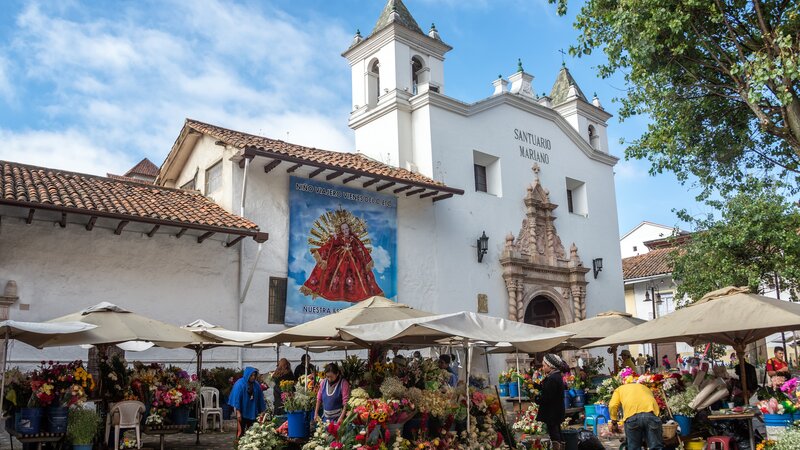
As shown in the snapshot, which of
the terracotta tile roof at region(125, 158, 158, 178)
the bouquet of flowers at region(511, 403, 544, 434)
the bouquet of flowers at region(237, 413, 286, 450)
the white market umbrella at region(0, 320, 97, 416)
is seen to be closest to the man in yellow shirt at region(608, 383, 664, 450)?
the bouquet of flowers at region(511, 403, 544, 434)

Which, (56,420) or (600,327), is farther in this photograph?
(600,327)

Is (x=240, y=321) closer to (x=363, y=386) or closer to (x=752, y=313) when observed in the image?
(x=363, y=386)

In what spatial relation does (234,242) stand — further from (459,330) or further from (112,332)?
(459,330)

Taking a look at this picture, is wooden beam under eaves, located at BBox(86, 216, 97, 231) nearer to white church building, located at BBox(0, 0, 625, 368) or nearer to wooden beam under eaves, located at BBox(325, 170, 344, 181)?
white church building, located at BBox(0, 0, 625, 368)

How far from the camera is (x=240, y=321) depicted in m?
14.9

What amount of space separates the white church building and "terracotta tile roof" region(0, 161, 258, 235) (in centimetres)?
5

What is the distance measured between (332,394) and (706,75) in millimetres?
9327

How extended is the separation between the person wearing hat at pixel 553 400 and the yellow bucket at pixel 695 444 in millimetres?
1686

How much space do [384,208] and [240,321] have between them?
4851mm

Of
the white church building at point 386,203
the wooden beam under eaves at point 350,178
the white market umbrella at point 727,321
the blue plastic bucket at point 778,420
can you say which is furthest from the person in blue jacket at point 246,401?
the blue plastic bucket at point 778,420

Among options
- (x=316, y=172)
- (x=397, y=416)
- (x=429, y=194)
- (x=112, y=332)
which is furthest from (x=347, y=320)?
(x=429, y=194)

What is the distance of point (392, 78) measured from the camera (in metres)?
20.1

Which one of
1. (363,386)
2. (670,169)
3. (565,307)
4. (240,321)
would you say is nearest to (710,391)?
(363,386)

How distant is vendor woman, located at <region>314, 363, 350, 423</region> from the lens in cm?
859
